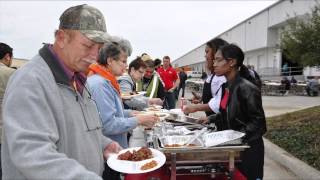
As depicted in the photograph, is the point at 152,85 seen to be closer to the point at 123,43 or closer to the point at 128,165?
the point at 123,43

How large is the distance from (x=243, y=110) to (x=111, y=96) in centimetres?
114

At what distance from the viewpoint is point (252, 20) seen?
40.2 metres

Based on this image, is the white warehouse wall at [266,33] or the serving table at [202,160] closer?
the serving table at [202,160]

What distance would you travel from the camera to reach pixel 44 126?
147 cm

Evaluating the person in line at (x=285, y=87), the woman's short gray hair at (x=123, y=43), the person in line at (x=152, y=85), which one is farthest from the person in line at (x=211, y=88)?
the person in line at (x=285, y=87)

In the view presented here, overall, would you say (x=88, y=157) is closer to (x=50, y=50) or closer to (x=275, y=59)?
(x=50, y=50)

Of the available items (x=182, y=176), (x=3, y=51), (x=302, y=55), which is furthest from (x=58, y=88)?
(x=302, y=55)

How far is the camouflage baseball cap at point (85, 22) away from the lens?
1.73 metres

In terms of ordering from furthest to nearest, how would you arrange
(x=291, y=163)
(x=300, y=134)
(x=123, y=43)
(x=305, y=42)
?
(x=305, y=42), (x=300, y=134), (x=291, y=163), (x=123, y=43)

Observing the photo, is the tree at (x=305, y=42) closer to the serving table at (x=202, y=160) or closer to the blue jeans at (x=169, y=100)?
the blue jeans at (x=169, y=100)


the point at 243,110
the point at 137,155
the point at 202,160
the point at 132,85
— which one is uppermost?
the point at 132,85

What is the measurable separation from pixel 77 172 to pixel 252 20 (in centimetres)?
4072

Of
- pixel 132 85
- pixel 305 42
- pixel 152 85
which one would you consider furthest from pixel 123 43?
pixel 305 42

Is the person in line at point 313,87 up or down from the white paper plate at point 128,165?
down
